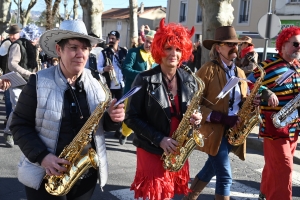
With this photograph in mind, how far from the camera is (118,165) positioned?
5820 mm

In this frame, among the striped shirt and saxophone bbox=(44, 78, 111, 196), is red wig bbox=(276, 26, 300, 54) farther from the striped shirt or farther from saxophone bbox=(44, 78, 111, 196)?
saxophone bbox=(44, 78, 111, 196)

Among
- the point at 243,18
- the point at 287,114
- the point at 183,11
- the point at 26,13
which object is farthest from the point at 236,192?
the point at 26,13

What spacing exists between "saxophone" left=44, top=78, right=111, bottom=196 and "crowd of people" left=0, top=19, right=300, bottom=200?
2 centimetres

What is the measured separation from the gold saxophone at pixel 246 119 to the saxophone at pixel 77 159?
169cm

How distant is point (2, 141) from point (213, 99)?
4314mm

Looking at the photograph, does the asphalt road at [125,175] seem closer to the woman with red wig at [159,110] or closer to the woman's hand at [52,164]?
the woman with red wig at [159,110]

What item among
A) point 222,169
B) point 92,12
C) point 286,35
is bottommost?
point 222,169

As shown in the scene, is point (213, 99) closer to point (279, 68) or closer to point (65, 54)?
point (279, 68)

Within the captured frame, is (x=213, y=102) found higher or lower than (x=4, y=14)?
lower

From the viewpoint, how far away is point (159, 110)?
3.25m

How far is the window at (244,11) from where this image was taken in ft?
102

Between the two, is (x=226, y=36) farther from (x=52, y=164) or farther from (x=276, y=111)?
(x=52, y=164)

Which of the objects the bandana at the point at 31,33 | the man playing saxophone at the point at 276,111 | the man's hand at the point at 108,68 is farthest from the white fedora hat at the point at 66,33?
the man's hand at the point at 108,68

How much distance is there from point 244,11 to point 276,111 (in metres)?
28.9
